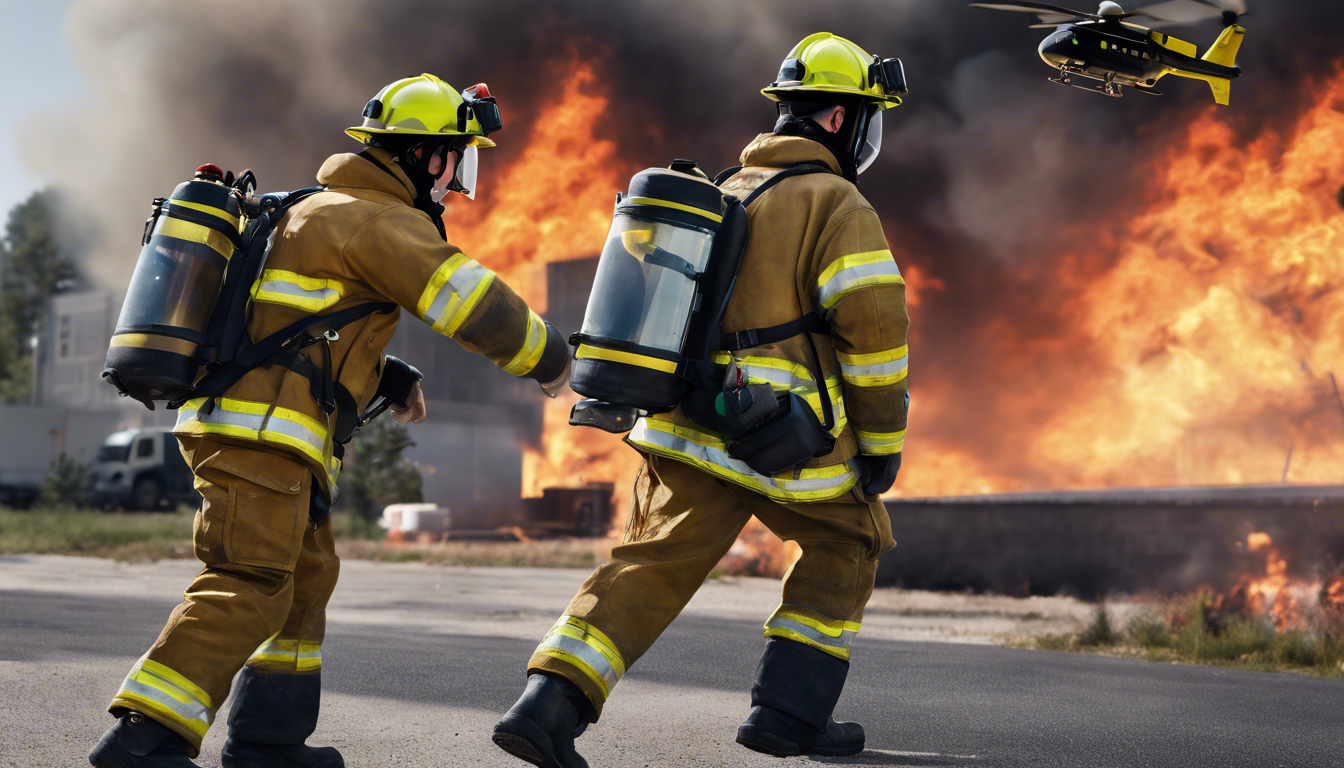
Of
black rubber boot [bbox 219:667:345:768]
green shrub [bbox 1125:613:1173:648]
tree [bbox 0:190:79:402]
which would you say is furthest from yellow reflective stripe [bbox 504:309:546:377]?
tree [bbox 0:190:79:402]

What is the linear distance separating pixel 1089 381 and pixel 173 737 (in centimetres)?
2062

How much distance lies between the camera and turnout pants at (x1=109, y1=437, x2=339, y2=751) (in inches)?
94.3

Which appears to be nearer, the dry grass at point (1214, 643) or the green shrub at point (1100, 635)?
the dry grass at point (1214, 643)

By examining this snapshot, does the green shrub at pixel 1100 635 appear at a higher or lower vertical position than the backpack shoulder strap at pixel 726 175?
lower

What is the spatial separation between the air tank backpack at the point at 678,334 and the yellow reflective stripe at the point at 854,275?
0.47 feet

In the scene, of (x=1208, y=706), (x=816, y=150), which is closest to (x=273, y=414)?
(x=816, y=150)

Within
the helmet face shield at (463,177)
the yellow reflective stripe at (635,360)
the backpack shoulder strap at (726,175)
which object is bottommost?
the yellow reflective stripe at (635,360)

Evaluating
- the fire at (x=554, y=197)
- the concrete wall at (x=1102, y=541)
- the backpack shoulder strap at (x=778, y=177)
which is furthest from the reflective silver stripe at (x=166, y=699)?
the fire at (x=554, y=197)

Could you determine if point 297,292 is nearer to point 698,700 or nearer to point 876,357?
point 876,357

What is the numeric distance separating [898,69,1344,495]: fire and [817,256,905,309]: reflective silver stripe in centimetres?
1803

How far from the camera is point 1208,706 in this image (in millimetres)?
4324

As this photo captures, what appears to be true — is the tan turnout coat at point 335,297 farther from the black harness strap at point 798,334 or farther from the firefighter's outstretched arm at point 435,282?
the black harness strap at point 798,334

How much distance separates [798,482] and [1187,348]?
19.2 m

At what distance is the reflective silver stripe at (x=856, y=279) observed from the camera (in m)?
2.68
